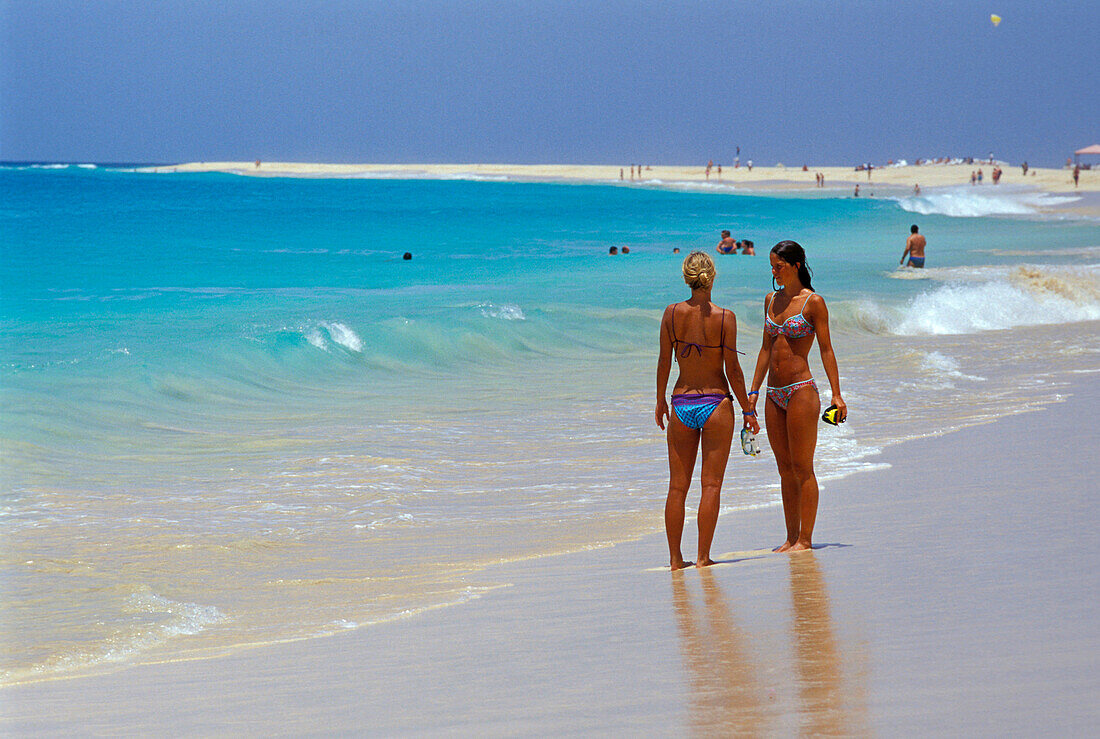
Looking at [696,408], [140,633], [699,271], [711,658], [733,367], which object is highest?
[699,271]

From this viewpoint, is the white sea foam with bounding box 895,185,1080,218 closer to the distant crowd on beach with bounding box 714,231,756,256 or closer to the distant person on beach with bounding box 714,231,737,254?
the distant crowd on beach with bounding box 714,231,756,256

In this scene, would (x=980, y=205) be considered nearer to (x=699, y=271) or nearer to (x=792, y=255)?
(x=792, y=255)

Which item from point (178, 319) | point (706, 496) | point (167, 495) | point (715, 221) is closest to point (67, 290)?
point (178, 319)

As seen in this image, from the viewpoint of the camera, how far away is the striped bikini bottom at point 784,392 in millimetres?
5883

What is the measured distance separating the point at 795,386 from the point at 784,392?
68mm

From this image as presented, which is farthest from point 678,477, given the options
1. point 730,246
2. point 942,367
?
point 730,246

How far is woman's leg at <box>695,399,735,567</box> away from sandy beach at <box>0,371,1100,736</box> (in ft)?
0.59

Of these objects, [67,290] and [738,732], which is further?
[67,290]

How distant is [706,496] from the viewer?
5773 mm

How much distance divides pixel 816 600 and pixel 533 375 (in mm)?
10102

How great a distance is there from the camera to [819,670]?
12.5ft

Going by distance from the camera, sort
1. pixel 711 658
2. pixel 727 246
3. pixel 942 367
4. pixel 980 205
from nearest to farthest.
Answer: pixel 711 658 < pixel 942 367 < pixel 727 246 < pixel 980 205

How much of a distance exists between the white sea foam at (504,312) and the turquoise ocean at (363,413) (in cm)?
6

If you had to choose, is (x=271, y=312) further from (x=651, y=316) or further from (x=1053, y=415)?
(x=1053, y=415)
